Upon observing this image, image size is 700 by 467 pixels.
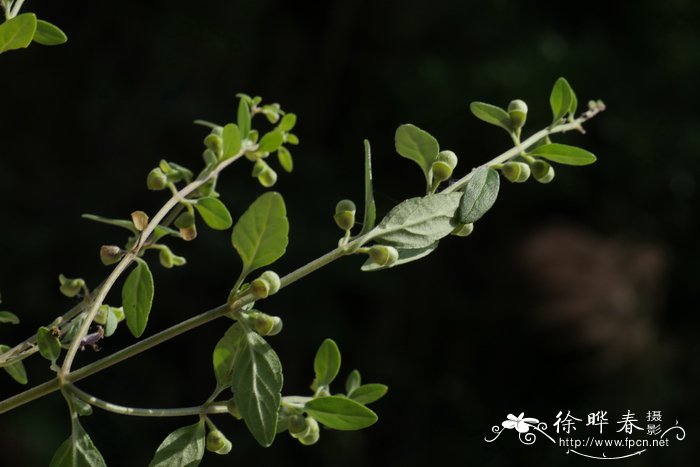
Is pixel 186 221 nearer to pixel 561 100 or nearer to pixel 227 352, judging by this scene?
pixel 227 352

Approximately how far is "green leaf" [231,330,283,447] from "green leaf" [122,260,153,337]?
47 millimetres

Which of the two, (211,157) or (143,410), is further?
(211,157)

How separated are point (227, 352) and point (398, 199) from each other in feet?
5.62

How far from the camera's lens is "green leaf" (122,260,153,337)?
34 centimetres

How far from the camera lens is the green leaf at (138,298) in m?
0.34

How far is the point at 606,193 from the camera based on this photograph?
2.08 metres

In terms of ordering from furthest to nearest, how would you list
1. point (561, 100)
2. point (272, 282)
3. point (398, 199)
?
point (398, 199), point (561, 100), point (272, 282)

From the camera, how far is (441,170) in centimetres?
34

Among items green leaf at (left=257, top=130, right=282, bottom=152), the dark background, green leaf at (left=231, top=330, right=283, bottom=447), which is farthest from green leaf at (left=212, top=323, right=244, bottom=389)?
the dark background

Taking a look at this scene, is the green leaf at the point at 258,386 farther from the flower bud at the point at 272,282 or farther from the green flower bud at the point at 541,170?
the green flower bud at the point at 541,170

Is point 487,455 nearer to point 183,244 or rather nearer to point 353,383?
point 183,244

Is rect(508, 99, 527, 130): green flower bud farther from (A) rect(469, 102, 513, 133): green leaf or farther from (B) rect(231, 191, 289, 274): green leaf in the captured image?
(B) rect(231, 191, 289, 274): green leaf

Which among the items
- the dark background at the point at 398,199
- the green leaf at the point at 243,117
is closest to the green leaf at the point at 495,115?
the green leaf at the point at 243,117

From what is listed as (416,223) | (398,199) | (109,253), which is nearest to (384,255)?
(416,223)
